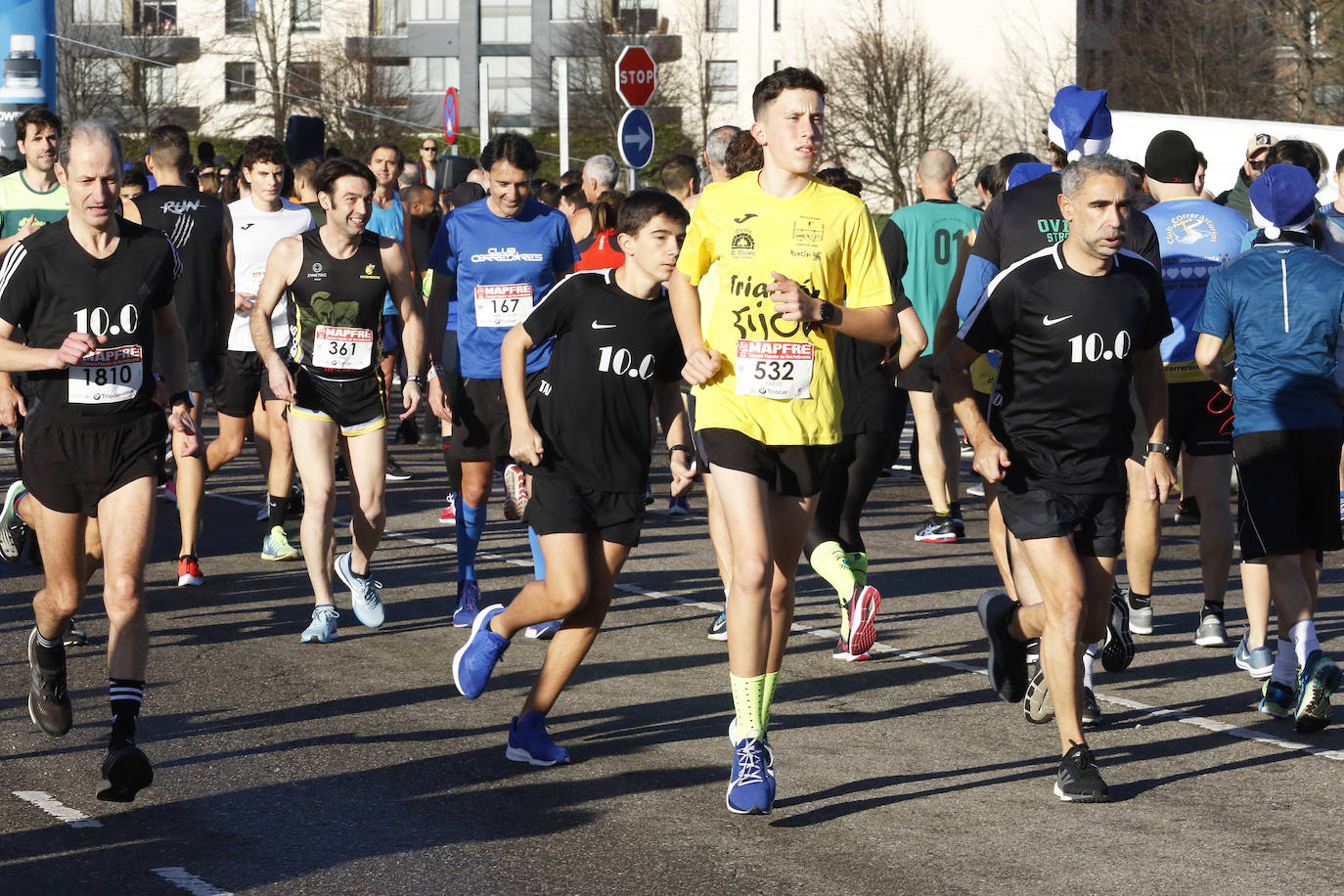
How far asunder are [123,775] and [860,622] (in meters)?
3.39

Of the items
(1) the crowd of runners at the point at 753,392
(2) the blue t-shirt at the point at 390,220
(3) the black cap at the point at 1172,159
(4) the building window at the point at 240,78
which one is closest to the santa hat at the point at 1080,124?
(1) the crowd of runners at the point at 753,392

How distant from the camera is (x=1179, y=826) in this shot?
19.2 feet

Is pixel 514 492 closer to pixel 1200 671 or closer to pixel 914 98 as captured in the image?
pixel 1200 671

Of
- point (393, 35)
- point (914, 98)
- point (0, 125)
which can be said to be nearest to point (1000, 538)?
point (0, 125)

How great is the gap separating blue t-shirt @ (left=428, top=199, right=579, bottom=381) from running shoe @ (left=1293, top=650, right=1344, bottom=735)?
3814 millimetres

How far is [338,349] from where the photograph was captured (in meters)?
8.91

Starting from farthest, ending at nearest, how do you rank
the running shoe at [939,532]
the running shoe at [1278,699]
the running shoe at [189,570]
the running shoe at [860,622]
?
the running shoe at [939,532]
the running shoe at [189,570]
the running shoe at [860,622]
the running shoe at [1278,699]

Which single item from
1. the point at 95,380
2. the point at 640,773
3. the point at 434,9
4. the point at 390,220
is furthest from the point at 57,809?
the point at 434,9

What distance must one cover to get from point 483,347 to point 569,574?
2.86m

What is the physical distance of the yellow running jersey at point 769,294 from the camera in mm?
5969

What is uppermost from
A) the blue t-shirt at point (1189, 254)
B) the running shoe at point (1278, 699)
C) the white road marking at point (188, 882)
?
the blue t-shirt at point (1189, 254)

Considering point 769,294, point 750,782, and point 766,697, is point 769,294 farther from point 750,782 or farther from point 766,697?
point 750,782

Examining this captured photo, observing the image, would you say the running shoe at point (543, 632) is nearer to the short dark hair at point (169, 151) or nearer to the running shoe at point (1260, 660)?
the running shoe at point (1260, 660)

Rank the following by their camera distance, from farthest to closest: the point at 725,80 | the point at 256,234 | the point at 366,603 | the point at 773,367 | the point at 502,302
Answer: the point at 725,80 → the point at 256,234 → the point at 502,302 → the point at 366,603 → the point at 773,367
